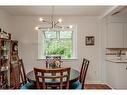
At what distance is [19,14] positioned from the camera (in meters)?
6.36

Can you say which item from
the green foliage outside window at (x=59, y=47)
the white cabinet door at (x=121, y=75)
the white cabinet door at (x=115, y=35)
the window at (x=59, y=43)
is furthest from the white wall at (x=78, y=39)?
the white cabinet door at (x=121, y=75)

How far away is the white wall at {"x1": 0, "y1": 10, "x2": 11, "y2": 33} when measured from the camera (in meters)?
5.57

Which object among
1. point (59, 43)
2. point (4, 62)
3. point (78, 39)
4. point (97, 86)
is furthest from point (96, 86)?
point (4, 62)

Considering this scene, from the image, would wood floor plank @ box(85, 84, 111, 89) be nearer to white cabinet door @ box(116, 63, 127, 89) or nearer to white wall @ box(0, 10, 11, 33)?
white cabinet door @ box(116, 63, 127, 89)

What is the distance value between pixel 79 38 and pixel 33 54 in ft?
5.56

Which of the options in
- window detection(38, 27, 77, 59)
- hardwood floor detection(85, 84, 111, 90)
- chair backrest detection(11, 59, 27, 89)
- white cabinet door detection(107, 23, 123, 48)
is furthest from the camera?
window detection(38, 27, 77, 59)

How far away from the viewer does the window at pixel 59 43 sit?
6738 mm

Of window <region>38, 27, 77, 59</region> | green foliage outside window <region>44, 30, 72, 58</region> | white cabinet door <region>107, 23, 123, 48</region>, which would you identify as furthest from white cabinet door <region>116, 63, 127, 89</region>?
green foliage outside window <region>44, 30, 72, 58</region>

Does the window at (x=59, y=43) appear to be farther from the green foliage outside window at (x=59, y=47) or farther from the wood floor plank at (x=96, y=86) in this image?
the wood floor plank at (x=96, y=86)

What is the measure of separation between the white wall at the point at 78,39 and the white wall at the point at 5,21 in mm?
267

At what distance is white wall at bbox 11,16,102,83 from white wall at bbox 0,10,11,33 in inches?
10.5

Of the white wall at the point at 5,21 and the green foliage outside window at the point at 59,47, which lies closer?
the white wall at the point at 5,21
